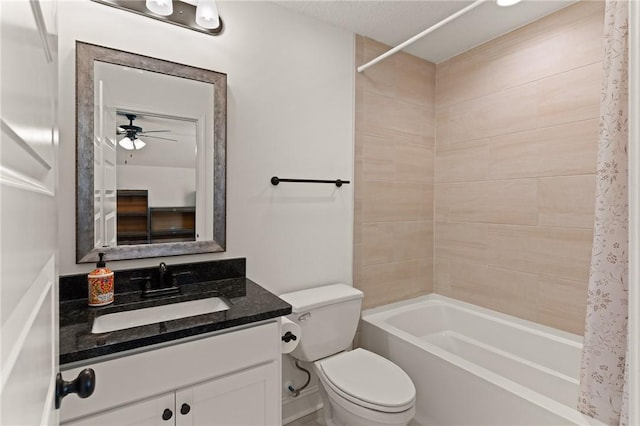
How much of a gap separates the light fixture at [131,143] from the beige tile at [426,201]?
1980mm

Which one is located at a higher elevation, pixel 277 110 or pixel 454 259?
pixel 277 110

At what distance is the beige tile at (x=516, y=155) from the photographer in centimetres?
213

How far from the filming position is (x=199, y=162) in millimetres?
1715

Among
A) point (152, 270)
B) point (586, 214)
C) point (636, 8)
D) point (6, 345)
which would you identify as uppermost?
point (636, 8)

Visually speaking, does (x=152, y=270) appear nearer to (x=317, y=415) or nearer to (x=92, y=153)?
(x=92, y=153)

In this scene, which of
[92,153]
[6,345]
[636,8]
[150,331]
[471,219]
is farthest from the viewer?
[471,219]

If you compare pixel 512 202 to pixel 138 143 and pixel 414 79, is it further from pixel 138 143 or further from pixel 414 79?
pixel 138 143

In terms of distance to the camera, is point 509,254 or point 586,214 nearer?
point 586,214

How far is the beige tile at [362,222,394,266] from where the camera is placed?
2357 millimetres

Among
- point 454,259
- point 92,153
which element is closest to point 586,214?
point 454,259

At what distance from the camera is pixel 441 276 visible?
274 cm

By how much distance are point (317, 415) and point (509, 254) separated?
1.64 meters

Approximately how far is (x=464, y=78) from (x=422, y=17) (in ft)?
2.22

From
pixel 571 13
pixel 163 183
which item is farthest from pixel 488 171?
pixel 163 183
